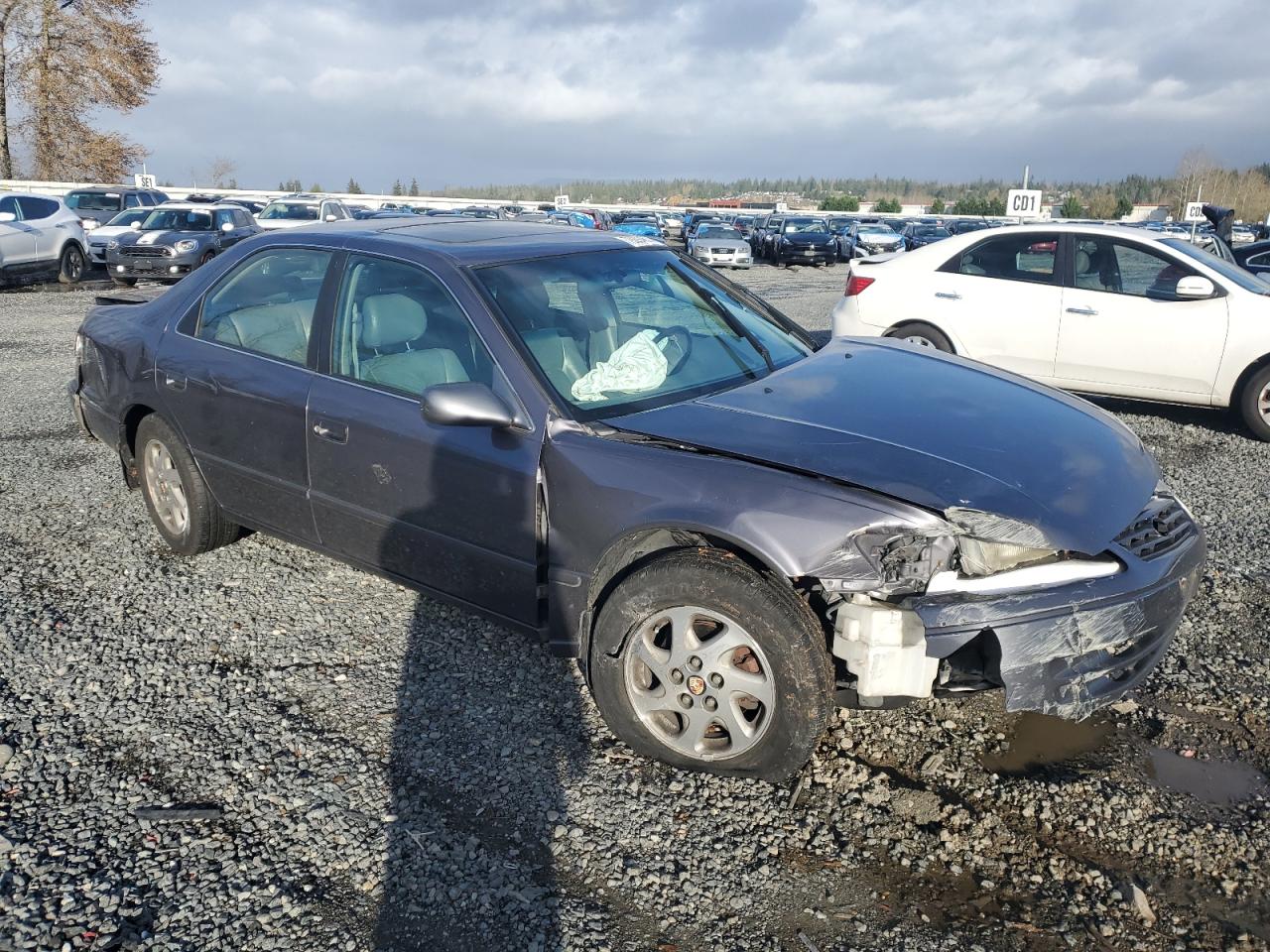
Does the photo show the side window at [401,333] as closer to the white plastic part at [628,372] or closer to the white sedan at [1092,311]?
the white plastic part at [628,372]

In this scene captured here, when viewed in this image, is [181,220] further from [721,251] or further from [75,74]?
[75,74]

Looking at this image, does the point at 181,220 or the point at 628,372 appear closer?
the point at 628,372

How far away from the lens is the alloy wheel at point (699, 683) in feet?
9.34

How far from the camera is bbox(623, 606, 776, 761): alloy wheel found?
2.85 m

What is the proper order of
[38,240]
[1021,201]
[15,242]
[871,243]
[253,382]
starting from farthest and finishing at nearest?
[871,243], [1021,201], [38,240], [15,242], [253,382]

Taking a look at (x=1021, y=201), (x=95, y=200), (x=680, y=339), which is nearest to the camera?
(x=680, y=339)

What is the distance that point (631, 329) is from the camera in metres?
3.93

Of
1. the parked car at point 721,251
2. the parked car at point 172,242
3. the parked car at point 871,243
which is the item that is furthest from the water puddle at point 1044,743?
the parked car at point 871,243

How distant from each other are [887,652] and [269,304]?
120 inches

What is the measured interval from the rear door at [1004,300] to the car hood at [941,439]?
405cm

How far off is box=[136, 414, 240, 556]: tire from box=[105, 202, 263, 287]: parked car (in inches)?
551

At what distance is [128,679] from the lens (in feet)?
11.9

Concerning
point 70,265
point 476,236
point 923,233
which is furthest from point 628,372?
point 923,233

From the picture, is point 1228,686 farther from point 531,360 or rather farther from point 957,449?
point 531,360
